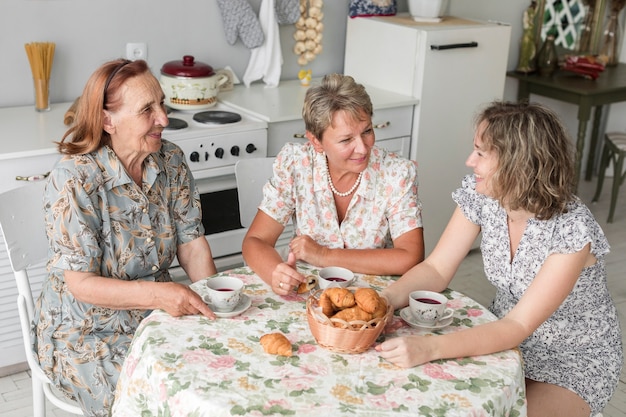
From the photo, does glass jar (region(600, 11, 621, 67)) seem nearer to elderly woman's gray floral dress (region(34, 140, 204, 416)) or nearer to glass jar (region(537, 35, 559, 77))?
glass jar (region(537, 35, 559, 77))

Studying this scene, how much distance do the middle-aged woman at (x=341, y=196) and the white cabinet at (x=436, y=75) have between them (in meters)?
1.38

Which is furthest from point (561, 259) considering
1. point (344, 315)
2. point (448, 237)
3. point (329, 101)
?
point (329, 101)

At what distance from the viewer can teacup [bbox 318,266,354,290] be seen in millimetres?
1945

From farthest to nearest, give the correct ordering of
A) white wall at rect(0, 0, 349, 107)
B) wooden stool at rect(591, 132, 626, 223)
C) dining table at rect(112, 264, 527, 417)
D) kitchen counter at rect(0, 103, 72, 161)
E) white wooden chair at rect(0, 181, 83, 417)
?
1. wooden stool at rect(591, 132, 626, 223)
2. white wall at rect(0, 0, 349, 107)
3. kitchen counter at rect(0, 103, 72, 161)
4. white wooden chair at rect(0, 181, 83, 417)
5. dining table at rect(112, 264, 527, 417)

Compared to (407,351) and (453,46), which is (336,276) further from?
(453,46)

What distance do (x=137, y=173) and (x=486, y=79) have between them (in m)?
2.21

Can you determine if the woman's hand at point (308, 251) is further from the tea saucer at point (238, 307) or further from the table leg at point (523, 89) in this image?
the table leg at point (523, 89)

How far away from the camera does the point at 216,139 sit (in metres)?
3.07

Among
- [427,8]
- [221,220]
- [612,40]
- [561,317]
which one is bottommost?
[221,220]

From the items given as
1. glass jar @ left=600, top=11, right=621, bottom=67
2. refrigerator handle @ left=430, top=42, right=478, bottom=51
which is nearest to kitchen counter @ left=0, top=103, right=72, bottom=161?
refrigerator handle @ left=430, top=42, right=478, bottom=51

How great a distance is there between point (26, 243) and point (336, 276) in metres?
0.86

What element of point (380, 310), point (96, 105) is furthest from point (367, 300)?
point (96, 105)

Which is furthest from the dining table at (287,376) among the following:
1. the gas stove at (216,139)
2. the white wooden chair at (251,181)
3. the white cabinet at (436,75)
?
the white cabinet at (436,75)

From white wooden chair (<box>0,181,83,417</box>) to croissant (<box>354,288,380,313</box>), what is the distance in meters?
0.88
